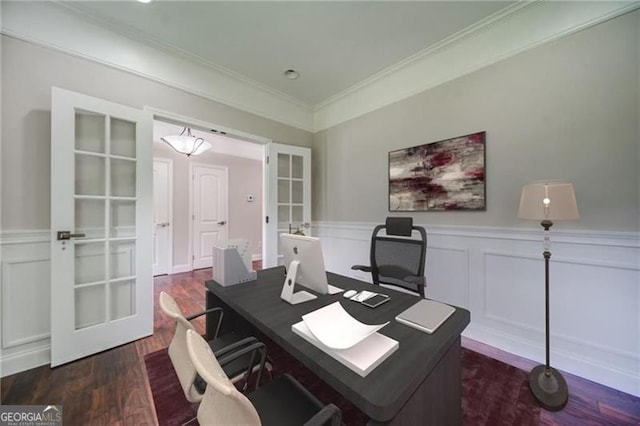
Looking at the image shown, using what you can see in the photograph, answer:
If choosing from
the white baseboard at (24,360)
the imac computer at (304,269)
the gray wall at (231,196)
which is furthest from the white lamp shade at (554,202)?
the gray wall at (231,196)

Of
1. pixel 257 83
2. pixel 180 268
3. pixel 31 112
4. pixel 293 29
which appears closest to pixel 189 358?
pixel 31 112

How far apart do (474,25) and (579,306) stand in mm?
2435

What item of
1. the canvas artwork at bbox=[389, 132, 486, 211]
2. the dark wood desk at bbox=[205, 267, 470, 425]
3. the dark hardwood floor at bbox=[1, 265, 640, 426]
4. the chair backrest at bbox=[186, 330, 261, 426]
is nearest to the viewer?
the chair backrest at bbox=[186, 330, 261, 426]

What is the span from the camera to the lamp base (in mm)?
1474

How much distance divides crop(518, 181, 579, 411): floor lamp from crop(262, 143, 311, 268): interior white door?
2360 millimetres

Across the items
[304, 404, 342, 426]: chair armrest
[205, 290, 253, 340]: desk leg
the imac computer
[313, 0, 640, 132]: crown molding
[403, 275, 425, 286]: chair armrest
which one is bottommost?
[205, 290, 253, 340]: desk leg

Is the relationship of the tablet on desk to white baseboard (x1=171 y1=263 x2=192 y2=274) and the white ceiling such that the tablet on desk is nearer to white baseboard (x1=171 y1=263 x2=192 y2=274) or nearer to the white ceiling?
the white ceiling

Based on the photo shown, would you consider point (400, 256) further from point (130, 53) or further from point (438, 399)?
point (130, 53)

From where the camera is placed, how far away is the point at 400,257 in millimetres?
2033

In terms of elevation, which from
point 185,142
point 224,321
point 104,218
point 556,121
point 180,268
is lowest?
point 180,268

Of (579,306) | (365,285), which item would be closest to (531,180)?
(579,306)

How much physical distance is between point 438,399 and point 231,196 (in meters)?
5.18

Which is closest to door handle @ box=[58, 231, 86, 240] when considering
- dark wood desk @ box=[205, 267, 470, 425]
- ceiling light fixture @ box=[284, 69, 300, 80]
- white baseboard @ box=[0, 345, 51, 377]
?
white baseboard @ box=[0, 345, 51, 377]

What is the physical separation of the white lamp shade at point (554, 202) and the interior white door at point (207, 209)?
5.09 meters
